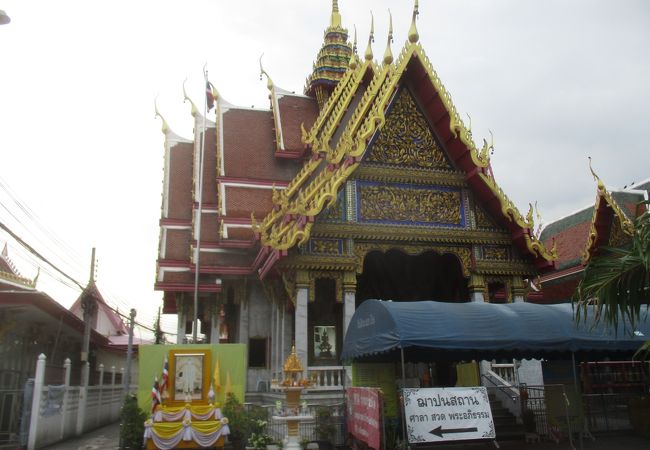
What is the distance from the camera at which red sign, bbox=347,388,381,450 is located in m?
8.72

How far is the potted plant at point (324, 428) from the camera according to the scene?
34.7 ft

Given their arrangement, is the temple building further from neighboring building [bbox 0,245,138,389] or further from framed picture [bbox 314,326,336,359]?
neighboring building [bbox 0,245,138,389]

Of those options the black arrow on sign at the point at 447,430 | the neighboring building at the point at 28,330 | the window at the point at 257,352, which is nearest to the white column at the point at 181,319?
the window at the point at 257,352

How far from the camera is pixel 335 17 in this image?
2509 centimetres

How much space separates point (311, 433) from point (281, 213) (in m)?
4.74

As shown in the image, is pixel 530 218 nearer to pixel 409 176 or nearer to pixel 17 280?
pixel 409 176

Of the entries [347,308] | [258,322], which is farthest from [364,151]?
[258,322]

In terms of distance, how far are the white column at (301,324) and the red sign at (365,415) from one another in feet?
5.24

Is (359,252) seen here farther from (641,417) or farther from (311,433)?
(641,417)

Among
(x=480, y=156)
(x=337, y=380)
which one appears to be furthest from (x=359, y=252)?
(x=480, y=156)

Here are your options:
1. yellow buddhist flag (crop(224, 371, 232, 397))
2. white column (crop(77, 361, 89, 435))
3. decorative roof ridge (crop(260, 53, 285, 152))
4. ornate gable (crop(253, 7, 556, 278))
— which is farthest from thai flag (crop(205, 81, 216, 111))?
yellow buddhist flag (crop(224, 371, 232, 397))

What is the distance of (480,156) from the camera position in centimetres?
1367

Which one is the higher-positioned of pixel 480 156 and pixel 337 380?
pixel 480 156

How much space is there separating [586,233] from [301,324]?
48.5ft
